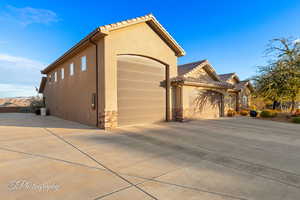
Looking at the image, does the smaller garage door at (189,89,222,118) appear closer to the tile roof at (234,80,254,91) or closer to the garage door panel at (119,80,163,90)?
the garage door panel at (119,80,163,90)

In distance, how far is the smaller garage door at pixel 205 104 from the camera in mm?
12195

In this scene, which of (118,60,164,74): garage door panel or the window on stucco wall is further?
the window on stucco wall

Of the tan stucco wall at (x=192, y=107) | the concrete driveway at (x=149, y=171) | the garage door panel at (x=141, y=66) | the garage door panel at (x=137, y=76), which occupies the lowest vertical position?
the concrete driveway at (x=149, y=171)

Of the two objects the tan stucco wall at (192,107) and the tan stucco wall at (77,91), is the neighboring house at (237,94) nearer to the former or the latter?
the tan stucco wall at (192,107)

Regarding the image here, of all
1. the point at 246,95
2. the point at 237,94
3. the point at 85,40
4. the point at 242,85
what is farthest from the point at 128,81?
the point at 246,95

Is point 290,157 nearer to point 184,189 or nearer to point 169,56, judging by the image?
point 184,189

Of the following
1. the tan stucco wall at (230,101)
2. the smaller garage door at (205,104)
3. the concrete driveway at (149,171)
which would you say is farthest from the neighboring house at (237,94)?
the concrete driveway at (149,171)

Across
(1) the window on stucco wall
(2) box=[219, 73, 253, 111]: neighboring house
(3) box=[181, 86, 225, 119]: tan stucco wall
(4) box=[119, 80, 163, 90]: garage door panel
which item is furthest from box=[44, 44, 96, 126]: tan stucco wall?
(1) the window on stucco wall

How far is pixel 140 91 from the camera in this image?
9.63 metres

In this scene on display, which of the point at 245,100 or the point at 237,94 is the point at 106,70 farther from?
the point at 245,100

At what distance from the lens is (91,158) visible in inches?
157

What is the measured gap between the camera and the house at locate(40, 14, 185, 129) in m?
7.98

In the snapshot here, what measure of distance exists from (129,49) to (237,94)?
16.0 metres

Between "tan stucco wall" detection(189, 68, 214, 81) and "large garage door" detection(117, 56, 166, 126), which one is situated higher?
"tan stucco wall" detection(189, 68, 214, 81)
